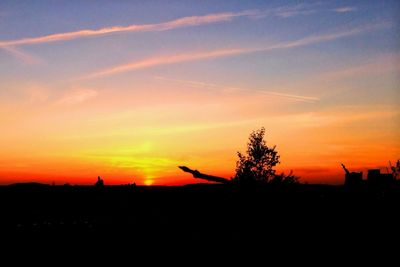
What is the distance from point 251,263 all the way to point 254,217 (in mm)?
1223

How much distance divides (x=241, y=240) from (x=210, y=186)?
1472mm

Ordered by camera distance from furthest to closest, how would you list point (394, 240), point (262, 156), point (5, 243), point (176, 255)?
1. point (262, 156)
2. point (394, 240)
3. point (176, 255)
4. point (5, 243)

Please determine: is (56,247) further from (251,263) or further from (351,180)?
(351,180)

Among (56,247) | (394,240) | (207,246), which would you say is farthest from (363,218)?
(56,247)

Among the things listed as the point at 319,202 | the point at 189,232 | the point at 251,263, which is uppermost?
the point at 319,202

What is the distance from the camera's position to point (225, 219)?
27.9 ft

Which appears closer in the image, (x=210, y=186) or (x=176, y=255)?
(x=176, y=255)

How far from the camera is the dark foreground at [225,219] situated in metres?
7.37

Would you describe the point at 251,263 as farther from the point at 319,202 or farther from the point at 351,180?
the point at 351,180

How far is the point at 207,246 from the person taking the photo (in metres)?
7.44

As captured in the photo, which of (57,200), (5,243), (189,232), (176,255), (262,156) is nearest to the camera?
(5,243)

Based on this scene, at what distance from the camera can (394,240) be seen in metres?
8.40

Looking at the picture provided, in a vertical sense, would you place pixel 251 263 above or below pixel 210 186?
below

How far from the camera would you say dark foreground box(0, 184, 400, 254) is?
737 cm
